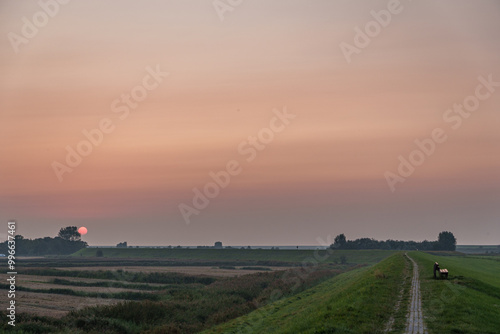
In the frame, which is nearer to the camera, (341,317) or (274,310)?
(341,317)

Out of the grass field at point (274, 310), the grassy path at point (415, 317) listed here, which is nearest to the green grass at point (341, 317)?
the grass field at point (274, 310)

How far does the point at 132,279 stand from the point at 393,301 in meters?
68.4

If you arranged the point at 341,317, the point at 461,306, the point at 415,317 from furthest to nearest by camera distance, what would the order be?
the point at 461,306
the point at 341,317
the point at 415,317

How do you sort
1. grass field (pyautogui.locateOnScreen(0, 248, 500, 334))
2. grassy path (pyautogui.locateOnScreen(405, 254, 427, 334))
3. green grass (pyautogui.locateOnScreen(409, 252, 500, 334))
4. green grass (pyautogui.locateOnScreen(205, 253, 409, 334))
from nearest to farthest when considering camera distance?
1. grassy path (pyautogui.locateOnScreen(405, 254, 427, 334))
2. green grass (pyautogui.locateOnScreen(409, 252, 500, 334))
3. green grass (pyautogui.locateOnScreen(205, 253, 409, 334))
4. grass field (pyautogui.locateOnScreen(0, 248, 500, 334))

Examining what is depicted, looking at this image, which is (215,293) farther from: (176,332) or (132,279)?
(132,279)

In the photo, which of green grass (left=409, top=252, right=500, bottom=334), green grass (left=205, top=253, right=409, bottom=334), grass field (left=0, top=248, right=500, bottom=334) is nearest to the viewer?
green grass (left=409, top=252, right=500, bottom=334)

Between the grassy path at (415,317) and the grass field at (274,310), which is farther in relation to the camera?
the grass field at (274,310)

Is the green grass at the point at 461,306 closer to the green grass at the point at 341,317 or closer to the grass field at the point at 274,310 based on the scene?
the grass field at the point at 274,310

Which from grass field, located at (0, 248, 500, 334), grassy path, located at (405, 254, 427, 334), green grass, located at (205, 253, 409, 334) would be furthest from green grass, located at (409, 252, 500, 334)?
green grass, located at (205, 253, 409, 334)

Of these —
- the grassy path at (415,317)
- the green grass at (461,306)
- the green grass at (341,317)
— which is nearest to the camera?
the grassy path at (415,317)

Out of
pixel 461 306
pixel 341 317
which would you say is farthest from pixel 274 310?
pixel 461 306

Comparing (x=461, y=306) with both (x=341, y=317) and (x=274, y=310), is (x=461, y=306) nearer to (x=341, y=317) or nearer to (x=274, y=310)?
(x=341, y=317)

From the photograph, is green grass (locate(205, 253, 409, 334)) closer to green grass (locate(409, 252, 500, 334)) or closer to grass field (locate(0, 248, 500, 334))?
grass field (locate(0, 248, 500, 334))

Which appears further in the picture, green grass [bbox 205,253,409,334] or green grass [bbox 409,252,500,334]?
green grass [bbox 205,253,409,334]
